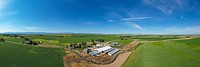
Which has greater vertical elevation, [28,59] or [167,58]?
[167,58]

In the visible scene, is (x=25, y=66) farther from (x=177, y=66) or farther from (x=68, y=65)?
(x=177, y=66)

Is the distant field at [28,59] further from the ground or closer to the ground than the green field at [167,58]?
closer to the ground

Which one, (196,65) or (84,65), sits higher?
(196,65)

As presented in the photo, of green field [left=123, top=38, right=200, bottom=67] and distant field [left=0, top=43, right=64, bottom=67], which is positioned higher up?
green field [left=123, top=38, right=200, bottom=67]

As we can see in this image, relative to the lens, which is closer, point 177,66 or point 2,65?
point 177,66

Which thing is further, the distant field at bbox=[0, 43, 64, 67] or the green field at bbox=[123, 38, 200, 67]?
the distant field at bbox=[0, 43, 64, 67]

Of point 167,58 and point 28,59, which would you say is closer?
point 167,58

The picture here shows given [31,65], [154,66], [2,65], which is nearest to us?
[154,66]

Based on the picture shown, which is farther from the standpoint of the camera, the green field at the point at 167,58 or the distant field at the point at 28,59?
the distant field at the point at 28,59

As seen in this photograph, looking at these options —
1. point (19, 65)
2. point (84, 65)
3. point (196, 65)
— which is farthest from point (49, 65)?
point (196, 65)

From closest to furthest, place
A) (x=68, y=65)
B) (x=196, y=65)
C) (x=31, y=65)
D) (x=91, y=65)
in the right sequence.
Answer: (x=196, y=65), (x=31, y=65), (x=68, y=65), (x=91, y=65)
